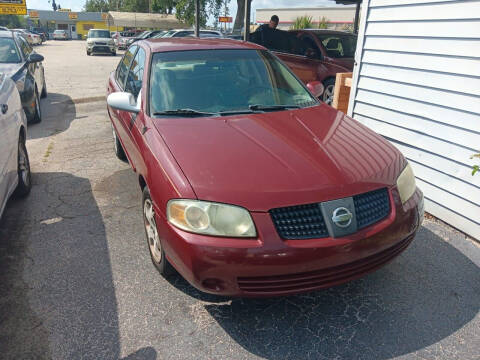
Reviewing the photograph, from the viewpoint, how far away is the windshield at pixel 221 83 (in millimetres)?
3182

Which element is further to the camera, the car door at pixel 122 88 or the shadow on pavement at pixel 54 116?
the shadow on pavement at pixel 54 116

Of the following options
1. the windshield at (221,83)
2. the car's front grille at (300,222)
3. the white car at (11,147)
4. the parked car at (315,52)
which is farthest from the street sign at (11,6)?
the car's front grille at (300,222)

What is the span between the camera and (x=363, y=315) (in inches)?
101

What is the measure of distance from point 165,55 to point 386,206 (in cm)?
231

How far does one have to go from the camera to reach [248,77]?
3.54m

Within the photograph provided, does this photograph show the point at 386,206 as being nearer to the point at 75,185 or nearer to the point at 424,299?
the point at 424,299

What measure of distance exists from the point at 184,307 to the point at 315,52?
23.2 feet

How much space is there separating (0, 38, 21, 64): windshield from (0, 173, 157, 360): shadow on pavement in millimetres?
4229

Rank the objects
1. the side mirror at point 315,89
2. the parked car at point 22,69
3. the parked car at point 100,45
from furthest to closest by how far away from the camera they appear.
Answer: the parked car at point 100,45, the parked car at point 22,69, the side mirror at point 315,89

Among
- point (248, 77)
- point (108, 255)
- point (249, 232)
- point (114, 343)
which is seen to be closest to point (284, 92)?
point (248, 77)

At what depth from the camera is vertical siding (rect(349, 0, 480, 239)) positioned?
353cm

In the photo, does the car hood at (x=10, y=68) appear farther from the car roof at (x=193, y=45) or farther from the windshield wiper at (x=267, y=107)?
the windshield wiper at (x=267, y=107)

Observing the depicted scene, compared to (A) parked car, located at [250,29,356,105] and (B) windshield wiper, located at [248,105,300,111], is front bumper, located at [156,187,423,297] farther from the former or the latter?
(A) parked car, located at [250,29,356,105]

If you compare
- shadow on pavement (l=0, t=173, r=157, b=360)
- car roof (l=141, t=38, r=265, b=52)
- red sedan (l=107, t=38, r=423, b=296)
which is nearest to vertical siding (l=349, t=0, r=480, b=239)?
red sedan (l=107, t=38, r=423, b=296)
